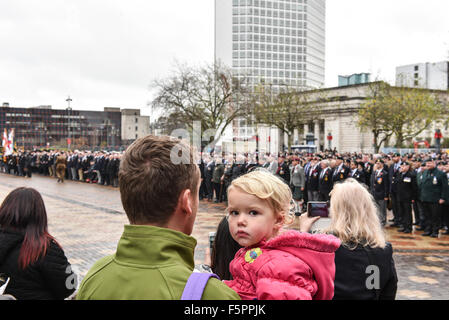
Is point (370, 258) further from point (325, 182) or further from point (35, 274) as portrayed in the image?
point (325, 182)

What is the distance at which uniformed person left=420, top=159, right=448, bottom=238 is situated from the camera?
1170 cm

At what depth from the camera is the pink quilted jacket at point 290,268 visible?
6.36ft

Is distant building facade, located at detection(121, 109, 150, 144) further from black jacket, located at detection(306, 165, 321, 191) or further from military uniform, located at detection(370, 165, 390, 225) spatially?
military uniform, located at detection(370, 165, 390, 225)

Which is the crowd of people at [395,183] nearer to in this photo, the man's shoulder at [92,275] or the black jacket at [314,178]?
the black jacket at [314,178]

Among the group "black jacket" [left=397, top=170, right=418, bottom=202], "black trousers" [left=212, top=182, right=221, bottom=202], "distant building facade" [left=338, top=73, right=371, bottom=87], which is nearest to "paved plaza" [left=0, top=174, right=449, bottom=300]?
"black jacket" [left=397, top=170, right=418, bottom=202]

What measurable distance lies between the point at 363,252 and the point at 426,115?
45.1 meters

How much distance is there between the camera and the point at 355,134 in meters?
70.4

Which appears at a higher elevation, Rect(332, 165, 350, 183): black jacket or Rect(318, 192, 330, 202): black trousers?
Rect(332, 165, 350, 183): black jacket

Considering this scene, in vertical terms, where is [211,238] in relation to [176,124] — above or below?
below

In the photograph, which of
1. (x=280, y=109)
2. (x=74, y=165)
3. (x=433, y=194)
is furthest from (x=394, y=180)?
(x=280, y=109)
